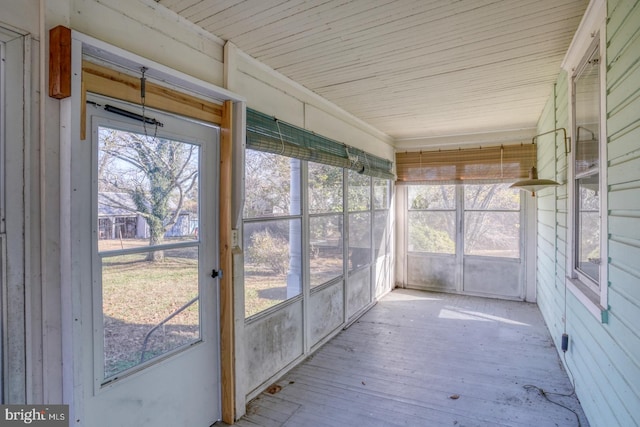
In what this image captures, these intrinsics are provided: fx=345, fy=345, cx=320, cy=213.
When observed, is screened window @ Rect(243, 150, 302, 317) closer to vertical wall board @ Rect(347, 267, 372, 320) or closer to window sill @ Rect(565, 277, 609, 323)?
vertical wall board @ Rect(347, 267, 372, 320)

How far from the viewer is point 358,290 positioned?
14.6 feet

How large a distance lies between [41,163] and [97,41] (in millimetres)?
575

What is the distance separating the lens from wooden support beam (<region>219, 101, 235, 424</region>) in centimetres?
223

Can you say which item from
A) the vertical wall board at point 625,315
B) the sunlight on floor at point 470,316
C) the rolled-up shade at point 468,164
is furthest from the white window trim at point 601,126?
the rolled-up shade at point 468,164

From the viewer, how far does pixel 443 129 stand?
16.6ft

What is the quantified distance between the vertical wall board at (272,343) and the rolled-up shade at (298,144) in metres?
1.32

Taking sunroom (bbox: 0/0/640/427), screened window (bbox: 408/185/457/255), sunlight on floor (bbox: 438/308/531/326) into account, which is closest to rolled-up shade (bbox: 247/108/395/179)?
sunroom (bbox: 0/0/640/427)

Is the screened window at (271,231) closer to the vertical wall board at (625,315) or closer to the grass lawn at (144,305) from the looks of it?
the grass lawn at (144,305)

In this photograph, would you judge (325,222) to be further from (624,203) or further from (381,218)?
(624,203)

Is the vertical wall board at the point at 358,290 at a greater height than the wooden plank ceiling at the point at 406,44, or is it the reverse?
the wooden plank ceiling at the point at 406,44

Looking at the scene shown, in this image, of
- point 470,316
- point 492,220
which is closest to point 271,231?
point 470,316

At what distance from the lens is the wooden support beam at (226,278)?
7.30ft

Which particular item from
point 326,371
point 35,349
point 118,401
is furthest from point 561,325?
point 35,349

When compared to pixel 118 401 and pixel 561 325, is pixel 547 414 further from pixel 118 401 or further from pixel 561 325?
pixel 118 401
